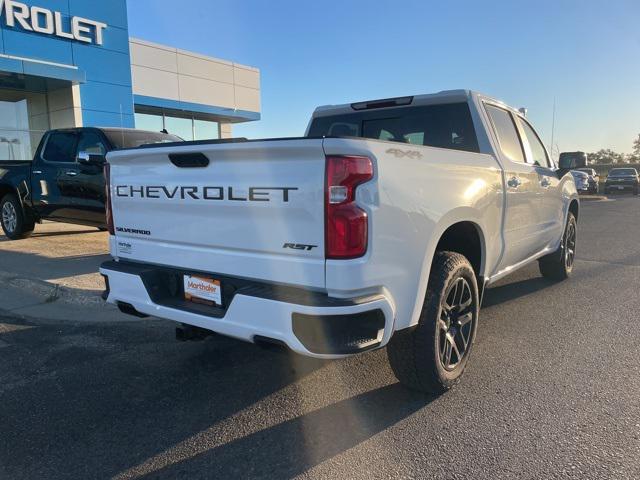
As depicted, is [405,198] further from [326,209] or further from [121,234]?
[121,234]

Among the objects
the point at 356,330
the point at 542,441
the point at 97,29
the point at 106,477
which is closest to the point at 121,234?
the point at 106,477

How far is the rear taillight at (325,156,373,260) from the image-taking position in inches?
96.2

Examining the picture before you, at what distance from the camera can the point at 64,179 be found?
7.92m

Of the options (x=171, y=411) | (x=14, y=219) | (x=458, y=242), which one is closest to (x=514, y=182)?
(x=458, y=242)

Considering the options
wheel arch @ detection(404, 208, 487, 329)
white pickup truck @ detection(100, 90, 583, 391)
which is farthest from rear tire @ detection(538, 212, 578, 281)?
wheel arch @ detection(404, 208, 487, 329)

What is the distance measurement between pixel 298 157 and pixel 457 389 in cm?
192

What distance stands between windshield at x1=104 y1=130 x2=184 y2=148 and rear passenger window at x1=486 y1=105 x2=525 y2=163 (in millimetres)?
5016

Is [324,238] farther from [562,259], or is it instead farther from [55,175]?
[55,175]

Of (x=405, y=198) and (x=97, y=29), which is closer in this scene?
(x=405, y=198)

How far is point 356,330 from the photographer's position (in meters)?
2.53

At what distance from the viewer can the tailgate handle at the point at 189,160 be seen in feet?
9.61

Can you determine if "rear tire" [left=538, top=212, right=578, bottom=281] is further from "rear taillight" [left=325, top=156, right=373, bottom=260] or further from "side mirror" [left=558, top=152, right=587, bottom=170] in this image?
"rear taillight" [left=325, top=156, right=373, bottom=260]

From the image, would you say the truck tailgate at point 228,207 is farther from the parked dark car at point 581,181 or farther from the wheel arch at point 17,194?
the parked dark car at point 581,181

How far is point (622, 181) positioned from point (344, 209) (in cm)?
3360
